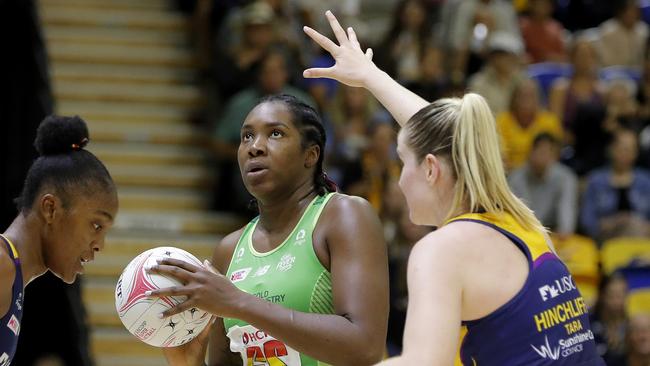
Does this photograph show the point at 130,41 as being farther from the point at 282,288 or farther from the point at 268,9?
the point at 282,288

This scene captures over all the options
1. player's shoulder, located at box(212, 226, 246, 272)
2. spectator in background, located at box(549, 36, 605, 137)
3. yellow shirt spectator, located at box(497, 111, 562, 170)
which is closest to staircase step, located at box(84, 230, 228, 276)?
yellow shirt spectator, located at box(497, 111, 562, 170)

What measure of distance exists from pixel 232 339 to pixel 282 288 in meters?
0.30

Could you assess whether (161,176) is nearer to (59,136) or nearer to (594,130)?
(594,130)

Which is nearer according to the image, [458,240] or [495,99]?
[458,240]

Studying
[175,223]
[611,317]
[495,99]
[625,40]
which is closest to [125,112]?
[175,223]

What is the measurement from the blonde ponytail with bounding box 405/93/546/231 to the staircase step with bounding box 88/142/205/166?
6.45 meters

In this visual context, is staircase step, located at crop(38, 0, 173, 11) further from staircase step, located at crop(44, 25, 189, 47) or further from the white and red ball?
the white and red ball

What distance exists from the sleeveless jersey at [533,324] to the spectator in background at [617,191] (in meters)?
6.24

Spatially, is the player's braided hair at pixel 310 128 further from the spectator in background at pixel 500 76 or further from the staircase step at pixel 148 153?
the spectator in background at pixel 500 76

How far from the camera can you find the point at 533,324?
2.96m

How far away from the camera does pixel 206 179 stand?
9438 millimetres

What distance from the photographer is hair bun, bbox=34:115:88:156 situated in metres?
3.80

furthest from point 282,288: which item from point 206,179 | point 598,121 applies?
point 598,121

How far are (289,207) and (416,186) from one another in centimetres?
71
